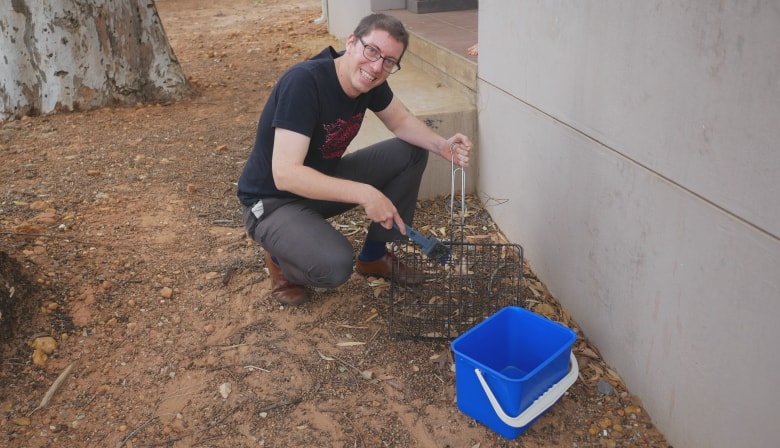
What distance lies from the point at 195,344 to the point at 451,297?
46.6 inches

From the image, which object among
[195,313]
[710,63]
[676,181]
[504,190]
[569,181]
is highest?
[710,63]

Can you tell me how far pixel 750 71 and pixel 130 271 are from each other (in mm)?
2891

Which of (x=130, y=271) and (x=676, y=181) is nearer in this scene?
(x=676, y=181)

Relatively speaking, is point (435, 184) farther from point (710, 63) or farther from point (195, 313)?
point (710, 63)

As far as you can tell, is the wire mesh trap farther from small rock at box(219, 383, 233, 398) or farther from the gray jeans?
small rock at box(219, 383, 233, 398)

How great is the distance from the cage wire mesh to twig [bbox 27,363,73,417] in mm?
1326

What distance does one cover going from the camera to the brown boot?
315 centimetres

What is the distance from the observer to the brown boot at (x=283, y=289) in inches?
124

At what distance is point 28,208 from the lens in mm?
4062

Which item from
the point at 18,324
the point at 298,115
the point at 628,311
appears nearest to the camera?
the point at 628,311

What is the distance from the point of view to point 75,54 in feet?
19.3

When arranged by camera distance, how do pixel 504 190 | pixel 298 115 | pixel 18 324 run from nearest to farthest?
1. pixel 298 115
2. pixel 18 324
3. pixel 504 190

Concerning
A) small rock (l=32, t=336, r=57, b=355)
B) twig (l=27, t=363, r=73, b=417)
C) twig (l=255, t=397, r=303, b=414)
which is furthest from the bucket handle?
small rock (l=32, t=336, r=57, b=355)

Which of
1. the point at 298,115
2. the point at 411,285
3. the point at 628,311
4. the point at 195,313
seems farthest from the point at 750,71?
the point at 195,313
